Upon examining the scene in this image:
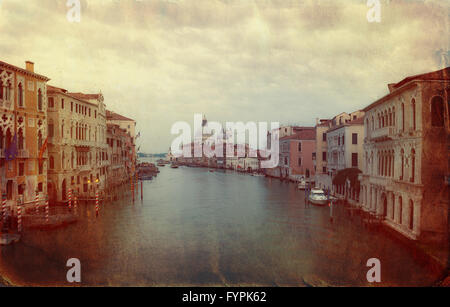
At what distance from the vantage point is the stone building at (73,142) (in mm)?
17344

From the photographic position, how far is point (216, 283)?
330 inches

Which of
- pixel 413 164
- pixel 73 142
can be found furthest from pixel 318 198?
pixel 73 142

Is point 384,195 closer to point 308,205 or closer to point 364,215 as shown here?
point 364,215

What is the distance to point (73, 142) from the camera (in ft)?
60.6

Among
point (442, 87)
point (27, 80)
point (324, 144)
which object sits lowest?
point (324, 144)

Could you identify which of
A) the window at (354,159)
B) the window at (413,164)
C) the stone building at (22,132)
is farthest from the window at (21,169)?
the window at (354,159)

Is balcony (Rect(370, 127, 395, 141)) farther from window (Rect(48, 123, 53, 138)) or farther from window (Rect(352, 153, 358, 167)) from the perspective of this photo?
window (Rect(48, 123, 53, 138))

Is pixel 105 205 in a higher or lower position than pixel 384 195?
lower

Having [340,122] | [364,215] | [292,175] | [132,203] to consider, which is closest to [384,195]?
[364,215]

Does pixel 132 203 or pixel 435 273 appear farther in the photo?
pixel 132 203

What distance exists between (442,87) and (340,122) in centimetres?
798

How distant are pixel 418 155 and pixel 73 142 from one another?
1846 cm

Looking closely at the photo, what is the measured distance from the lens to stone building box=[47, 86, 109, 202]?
683 inches
